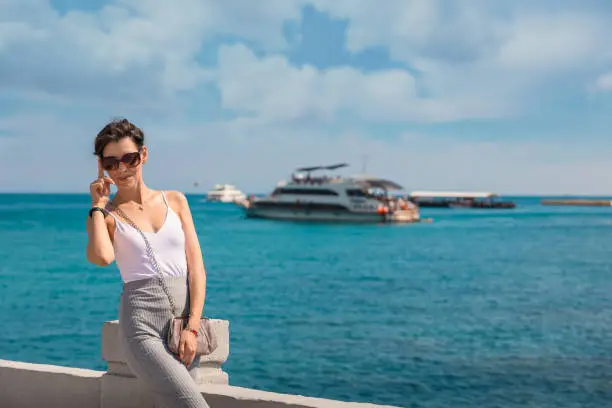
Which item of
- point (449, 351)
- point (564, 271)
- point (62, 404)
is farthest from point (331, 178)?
point (62, 404)

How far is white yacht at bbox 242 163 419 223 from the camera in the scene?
90.9 metres

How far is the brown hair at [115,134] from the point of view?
3283 millimetres

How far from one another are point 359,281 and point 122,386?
32.9 m

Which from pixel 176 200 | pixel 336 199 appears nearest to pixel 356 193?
pixel 336 199

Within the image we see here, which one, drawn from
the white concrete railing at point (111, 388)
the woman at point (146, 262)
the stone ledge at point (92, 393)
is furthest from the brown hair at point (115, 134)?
the stone ledge at point (92, 393)

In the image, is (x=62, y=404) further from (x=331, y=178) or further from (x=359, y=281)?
(x=331, y=178)

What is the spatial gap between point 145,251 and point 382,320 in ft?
67.5

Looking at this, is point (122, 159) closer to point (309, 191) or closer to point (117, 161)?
point (117, 161)

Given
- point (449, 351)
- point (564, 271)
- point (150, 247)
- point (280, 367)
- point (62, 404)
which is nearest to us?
point (150, 247)

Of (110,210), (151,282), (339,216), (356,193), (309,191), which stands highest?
(309,191)

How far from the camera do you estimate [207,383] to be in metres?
4.11

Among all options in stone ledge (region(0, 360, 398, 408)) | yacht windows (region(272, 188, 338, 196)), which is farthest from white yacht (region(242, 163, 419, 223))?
stone ledge (region(0, 360, 398, 408))

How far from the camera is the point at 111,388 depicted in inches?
165

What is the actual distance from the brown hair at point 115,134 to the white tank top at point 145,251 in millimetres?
311
